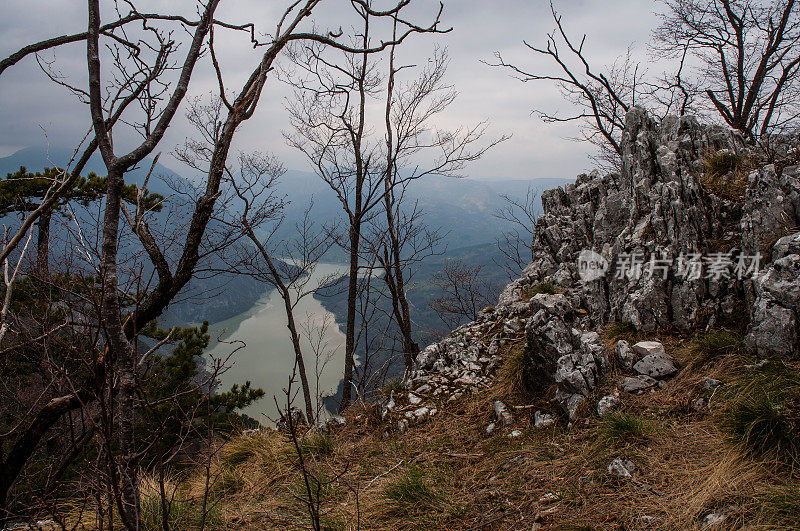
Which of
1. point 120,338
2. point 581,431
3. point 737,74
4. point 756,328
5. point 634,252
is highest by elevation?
point 737,74

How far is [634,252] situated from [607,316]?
1.10 meters

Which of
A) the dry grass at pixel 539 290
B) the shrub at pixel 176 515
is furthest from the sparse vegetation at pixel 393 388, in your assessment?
the dry grass at pixel 539 290

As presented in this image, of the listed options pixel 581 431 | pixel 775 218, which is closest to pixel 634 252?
pixel 775 218

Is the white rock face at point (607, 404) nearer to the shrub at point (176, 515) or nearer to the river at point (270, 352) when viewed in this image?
the shrub at point (176, 515)

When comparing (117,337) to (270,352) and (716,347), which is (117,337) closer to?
(716,347)

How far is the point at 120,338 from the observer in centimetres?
266

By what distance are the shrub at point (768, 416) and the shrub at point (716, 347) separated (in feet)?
2.22

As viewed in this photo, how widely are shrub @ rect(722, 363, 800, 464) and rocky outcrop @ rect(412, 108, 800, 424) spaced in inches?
28.5

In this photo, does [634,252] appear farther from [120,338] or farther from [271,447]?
[120,338]

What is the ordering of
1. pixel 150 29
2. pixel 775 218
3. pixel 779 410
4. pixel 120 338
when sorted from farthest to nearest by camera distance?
pixel 775 218
pixel 150 29
pixel 779 410
pixel 120 338

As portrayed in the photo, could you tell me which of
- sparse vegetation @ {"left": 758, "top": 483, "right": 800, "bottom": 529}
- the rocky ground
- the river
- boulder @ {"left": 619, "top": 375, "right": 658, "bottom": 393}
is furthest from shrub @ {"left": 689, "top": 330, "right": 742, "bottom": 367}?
the river

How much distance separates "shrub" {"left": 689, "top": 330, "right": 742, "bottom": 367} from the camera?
421 cm

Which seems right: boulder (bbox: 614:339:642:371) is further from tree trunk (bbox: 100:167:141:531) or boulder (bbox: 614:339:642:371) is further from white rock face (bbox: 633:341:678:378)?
tree trunk (bbox: 100:167:141:531)

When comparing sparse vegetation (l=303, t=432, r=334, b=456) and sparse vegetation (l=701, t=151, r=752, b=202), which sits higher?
sparse vegetation (l=701, t=151, r=752, b=202)
